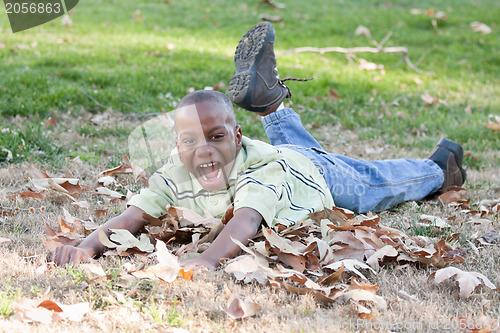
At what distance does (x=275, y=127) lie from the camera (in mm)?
3838

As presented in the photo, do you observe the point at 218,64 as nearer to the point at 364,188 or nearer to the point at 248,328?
the point at 364,188

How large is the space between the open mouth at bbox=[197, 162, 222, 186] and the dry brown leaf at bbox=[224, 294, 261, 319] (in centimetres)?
94

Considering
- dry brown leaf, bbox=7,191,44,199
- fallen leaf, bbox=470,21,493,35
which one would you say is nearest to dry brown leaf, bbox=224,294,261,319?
dry brown leaf, bbox=7,191,44,199

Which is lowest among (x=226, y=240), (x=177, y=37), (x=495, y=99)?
(x=495, y=99)

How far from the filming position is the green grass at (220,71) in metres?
5.49

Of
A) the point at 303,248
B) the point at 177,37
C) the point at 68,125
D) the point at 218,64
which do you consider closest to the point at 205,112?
the point at 303,248

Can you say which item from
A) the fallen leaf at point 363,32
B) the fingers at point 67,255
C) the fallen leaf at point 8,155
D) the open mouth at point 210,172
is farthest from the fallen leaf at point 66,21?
the fingers at point 67,255

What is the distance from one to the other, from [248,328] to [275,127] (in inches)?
78.7

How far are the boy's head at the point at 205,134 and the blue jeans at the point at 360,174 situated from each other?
0.80 metres

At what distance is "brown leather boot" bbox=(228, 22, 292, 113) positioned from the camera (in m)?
3.67

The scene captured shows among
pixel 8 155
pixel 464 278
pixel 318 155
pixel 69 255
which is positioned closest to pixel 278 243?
pixel 464 278

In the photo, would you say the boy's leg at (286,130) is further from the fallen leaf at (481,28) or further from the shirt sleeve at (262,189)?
the fallen leaf at (481,28)

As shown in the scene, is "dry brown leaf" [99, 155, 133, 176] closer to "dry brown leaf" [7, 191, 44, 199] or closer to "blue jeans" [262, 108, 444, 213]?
"dry brown leaf" [7, 191, 44, 199]

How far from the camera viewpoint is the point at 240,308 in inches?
84.4
